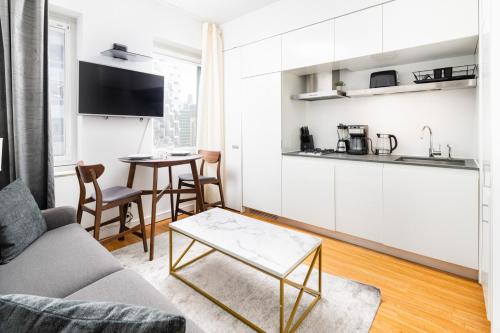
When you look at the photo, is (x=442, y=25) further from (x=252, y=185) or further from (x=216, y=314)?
(x=216, y=314)

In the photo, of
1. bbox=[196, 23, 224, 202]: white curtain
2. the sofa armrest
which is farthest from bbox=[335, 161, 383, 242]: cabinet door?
the sofa armrest

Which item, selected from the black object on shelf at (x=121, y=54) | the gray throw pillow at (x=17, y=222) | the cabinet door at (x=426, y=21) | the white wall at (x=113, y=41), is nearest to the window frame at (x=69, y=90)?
the white wall at (x=113, y=41)

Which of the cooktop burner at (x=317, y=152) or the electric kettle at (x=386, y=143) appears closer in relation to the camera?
the electric kettle at (x=386, y=143)

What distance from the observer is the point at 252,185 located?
373 centimetres

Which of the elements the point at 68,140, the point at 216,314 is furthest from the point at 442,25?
the point at 68,140

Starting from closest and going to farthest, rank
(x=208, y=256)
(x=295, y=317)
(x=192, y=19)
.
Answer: (x=295, y=317)
(x=208, y=256)
(x=192, y=19)

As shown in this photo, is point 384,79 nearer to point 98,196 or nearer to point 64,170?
point 98,196

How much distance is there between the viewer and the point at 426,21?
230 centimetres

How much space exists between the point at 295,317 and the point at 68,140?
2.77 metres

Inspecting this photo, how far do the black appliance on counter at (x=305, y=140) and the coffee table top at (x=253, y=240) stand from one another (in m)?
1.69

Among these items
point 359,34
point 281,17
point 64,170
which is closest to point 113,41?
point 64,170

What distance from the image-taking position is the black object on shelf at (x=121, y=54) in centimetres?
285

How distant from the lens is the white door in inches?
150

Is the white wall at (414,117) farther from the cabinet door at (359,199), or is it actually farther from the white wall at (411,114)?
the cabinet door at (359,199)
